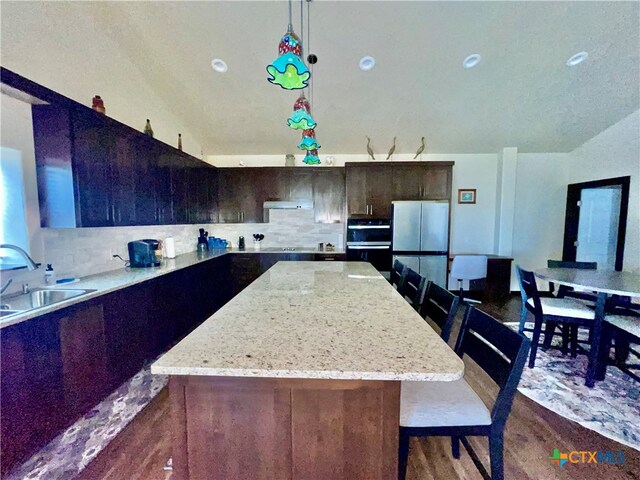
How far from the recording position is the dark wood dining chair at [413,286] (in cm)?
181

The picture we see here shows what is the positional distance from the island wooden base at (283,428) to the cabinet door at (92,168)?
6.46 feet

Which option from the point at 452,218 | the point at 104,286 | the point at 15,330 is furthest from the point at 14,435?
the point at 452,218

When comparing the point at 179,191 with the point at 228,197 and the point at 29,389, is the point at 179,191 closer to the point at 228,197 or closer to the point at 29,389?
the point at 228,197

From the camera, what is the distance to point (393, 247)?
4.34 metres

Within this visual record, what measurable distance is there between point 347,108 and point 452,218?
104 inches

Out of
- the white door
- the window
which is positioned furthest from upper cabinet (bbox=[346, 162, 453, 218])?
the window

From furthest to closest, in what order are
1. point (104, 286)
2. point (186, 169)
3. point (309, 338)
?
point (186, 169) < point (104, 286) < point (309, 338)

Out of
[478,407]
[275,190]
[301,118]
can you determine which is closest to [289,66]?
[301,118]

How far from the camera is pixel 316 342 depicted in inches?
41.8

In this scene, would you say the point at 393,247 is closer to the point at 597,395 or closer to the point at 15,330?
the point at 597,395

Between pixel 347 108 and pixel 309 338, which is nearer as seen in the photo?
pixel 309 338

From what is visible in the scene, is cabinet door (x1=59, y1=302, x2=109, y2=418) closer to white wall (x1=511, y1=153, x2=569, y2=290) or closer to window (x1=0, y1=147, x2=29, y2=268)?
window (x1=0, y1=147, x2=29, y2=268)

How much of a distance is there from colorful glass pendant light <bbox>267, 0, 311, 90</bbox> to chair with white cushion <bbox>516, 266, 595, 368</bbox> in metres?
2.58

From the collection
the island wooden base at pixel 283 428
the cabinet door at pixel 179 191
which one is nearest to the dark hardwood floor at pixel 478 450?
the island wooden base at pixel 283 428
